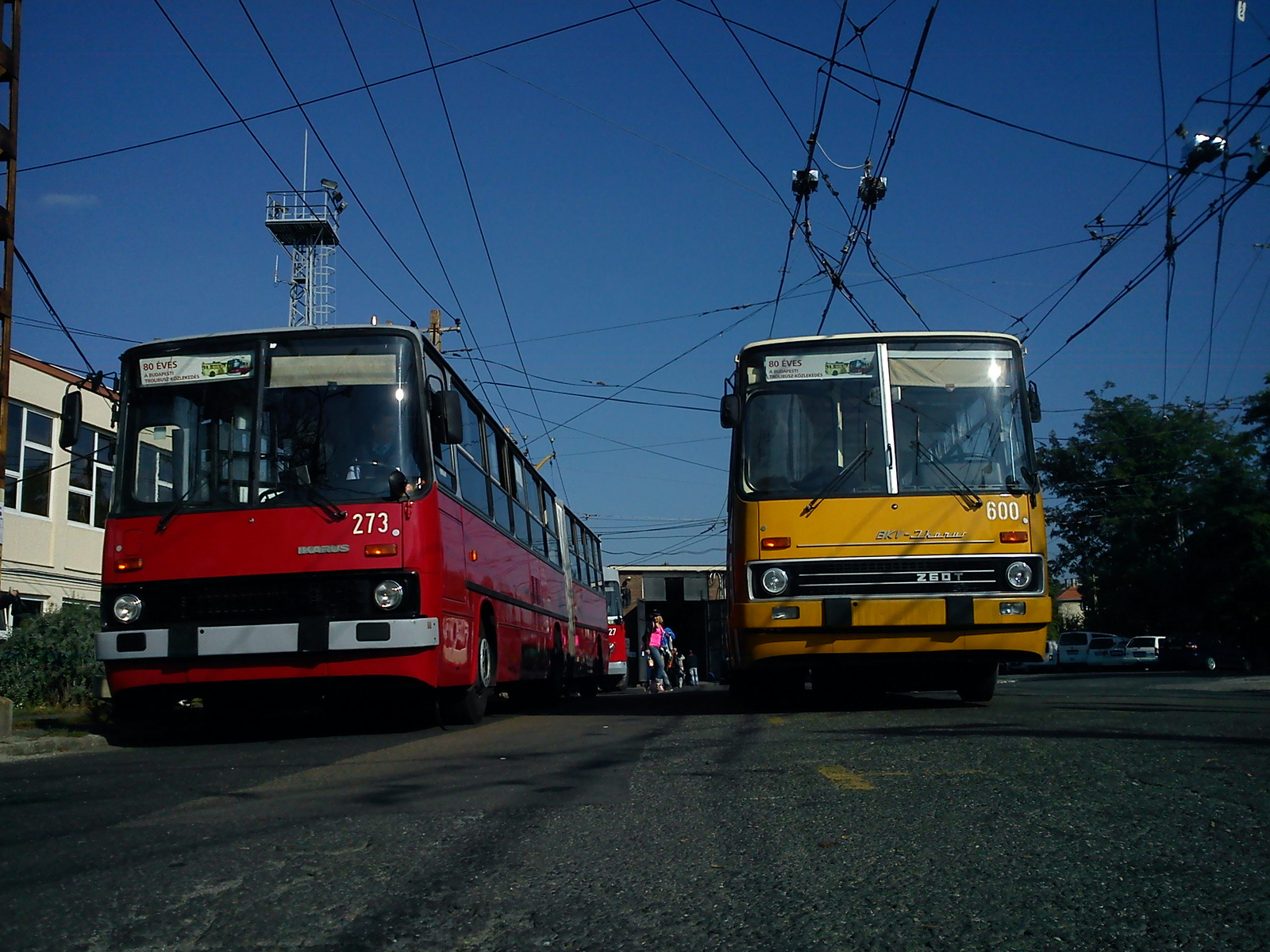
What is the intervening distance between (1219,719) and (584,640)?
1471cm

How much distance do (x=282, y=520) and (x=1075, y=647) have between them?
47604mm

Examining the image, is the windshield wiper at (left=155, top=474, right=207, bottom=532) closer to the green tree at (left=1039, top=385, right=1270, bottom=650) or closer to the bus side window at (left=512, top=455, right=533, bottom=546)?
the bus side window at (left=512, top=455, right=533, bottom=546)

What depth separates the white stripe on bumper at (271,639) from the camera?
28.5 ft

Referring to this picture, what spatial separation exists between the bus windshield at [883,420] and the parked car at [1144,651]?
1590 inches

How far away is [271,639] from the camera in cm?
872

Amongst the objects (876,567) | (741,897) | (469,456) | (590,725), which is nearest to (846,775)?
(741,897)

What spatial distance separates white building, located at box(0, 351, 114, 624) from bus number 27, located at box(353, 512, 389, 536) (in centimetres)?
1561

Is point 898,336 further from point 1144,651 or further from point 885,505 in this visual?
point 1144,651

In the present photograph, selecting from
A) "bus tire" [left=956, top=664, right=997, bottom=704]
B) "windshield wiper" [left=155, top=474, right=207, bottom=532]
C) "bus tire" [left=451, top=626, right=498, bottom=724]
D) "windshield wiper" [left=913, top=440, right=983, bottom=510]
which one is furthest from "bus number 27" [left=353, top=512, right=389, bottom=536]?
"bus tire" [left=956, top=664, right=997, bottom=704]

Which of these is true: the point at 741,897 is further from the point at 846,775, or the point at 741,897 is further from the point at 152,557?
the point at 152,557

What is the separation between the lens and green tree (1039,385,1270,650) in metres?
44.0

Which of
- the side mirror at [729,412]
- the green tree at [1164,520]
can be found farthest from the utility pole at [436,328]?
the green tree at [1164,520]

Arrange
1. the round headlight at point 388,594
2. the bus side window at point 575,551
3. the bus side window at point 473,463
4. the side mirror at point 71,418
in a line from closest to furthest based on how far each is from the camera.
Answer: the round headlight at point 388,594, the side mirror at point 71,418, the bus side window at point 473,463, the bus side window at point 575,551

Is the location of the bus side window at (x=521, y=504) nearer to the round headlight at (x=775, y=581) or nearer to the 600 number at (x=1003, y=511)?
the round headlight at (x=775, y=581)
